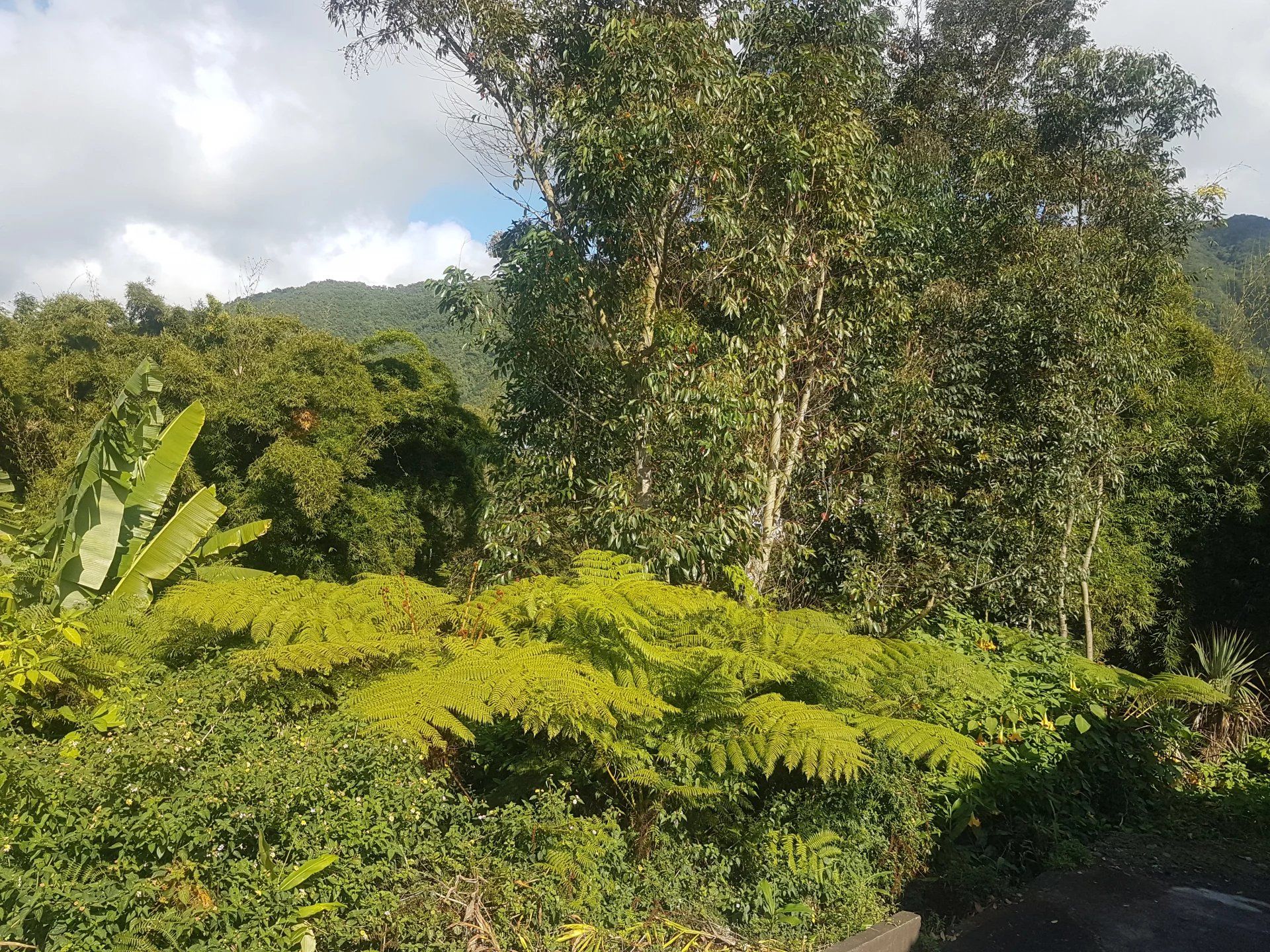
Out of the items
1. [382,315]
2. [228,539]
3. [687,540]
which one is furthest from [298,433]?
[382,315]

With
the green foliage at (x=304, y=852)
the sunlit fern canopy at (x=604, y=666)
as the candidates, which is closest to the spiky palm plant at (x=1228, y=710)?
the sunlit fern canopy at (x=604, y=666)

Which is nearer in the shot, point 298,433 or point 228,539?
point 228,539

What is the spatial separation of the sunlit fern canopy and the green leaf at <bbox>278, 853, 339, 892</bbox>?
45cm

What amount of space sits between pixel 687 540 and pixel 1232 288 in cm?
2444

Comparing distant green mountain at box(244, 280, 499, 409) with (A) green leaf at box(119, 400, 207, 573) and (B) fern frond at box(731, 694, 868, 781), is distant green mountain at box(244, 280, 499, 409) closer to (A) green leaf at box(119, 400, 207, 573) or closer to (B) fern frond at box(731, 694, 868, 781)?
(A) green leaf at box(119, 400, 207, 573)

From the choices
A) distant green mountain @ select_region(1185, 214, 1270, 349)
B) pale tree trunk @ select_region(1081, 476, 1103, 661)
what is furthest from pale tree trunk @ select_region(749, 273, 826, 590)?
distant green mountain @ select_region(1185, 214, 1270, 349)

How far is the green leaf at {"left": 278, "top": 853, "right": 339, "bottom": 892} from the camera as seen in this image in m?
2.50

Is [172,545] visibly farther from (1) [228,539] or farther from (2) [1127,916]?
(2) [1127,916]

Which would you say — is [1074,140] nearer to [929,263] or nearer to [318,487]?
[929,263]

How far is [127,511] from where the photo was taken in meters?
6.04

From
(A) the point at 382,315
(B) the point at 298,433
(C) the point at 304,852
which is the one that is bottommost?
(C) the point at 304,852

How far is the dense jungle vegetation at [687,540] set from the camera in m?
2.93

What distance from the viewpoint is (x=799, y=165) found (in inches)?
265

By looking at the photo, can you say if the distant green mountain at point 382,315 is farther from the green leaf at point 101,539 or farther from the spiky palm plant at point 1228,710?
the spiky palm plant at point 1228,710
